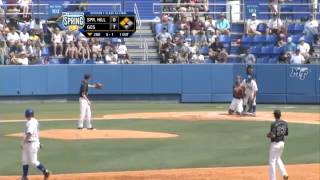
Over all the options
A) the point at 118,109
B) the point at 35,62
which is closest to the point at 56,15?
the point at 35,62

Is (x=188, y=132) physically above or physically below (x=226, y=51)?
below

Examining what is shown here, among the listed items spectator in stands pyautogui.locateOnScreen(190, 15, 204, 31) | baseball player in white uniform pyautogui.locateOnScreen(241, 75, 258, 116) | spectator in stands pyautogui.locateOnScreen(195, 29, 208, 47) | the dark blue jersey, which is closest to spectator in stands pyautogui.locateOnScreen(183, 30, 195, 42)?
spectator in stands pyautogui.locateOnScreen(195, 29, 208, 47)

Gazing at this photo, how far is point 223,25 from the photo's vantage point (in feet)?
129

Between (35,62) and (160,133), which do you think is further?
(35,62)

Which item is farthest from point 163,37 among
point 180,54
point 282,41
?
point 282,41

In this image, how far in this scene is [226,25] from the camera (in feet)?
129

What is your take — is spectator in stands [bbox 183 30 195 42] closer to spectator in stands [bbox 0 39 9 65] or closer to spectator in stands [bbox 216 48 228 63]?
spectator in stands [bbox 216 48 228 63]

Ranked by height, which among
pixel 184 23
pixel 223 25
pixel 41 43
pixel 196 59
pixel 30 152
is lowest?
pixel 30 152

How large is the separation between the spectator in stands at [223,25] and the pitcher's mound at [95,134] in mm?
14999

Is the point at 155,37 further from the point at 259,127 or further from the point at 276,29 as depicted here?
the point at 259,127

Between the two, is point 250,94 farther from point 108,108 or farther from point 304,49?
point 304,49

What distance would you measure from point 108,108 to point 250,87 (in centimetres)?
768

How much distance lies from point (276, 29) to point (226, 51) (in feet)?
8.95
